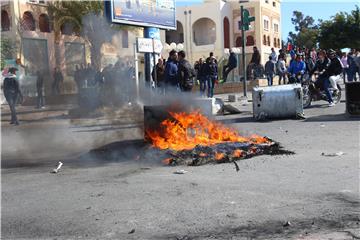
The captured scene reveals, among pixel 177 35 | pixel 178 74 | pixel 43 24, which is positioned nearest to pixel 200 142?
pixel 43 24

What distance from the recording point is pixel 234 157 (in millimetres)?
7043

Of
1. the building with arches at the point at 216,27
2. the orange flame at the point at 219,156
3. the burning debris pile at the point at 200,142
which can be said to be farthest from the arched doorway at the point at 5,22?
the building with arches at the point at 216,27

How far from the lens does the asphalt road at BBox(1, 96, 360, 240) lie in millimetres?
4078

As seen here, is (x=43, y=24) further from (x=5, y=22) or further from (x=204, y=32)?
(x=204, y=32)

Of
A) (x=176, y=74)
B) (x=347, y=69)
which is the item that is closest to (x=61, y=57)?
(x=176, y=74)

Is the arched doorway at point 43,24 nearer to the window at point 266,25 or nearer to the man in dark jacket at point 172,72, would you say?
the man in dark jacket at point 172,72

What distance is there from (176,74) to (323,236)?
10063 mm

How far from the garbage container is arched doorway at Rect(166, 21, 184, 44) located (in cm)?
4073

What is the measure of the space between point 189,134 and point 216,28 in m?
42.7

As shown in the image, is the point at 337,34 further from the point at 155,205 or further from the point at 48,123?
the point at 155,205

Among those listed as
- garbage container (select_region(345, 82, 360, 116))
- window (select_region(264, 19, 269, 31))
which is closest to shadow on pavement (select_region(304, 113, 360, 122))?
garbage container (select_region(345, 82, 360, 116))

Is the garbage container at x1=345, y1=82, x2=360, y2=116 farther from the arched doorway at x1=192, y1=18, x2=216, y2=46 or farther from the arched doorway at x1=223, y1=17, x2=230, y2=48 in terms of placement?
the arched doorway at x1=223, y1=17, x2=230, y2=48

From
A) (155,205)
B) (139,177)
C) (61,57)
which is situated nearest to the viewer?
(155,205)

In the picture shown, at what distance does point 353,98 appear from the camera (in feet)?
37.4
